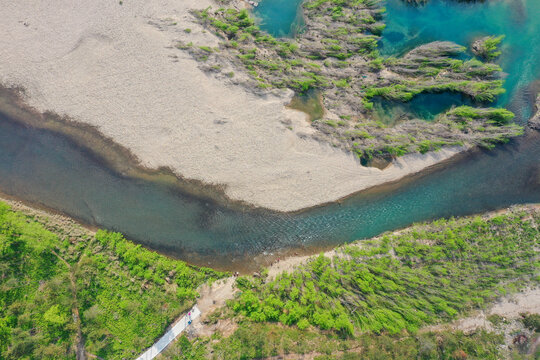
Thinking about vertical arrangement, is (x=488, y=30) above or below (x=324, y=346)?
above

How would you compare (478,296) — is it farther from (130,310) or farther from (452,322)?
(130,310)

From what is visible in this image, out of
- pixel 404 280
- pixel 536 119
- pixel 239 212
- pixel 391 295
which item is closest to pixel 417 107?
pixel 536 119

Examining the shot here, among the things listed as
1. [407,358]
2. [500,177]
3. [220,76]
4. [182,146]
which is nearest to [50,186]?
[182,146]

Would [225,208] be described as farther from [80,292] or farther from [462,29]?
[462,29]

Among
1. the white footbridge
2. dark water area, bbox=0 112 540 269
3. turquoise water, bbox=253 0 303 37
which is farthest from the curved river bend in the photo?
turquoise water, bbox=253 0 303 37

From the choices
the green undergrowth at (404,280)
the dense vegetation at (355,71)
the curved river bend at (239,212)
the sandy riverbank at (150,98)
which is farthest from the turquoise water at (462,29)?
the green undergrowth at (404,280)

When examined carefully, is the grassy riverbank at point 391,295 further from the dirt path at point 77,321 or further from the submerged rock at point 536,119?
the submerged rock at point 536,119
